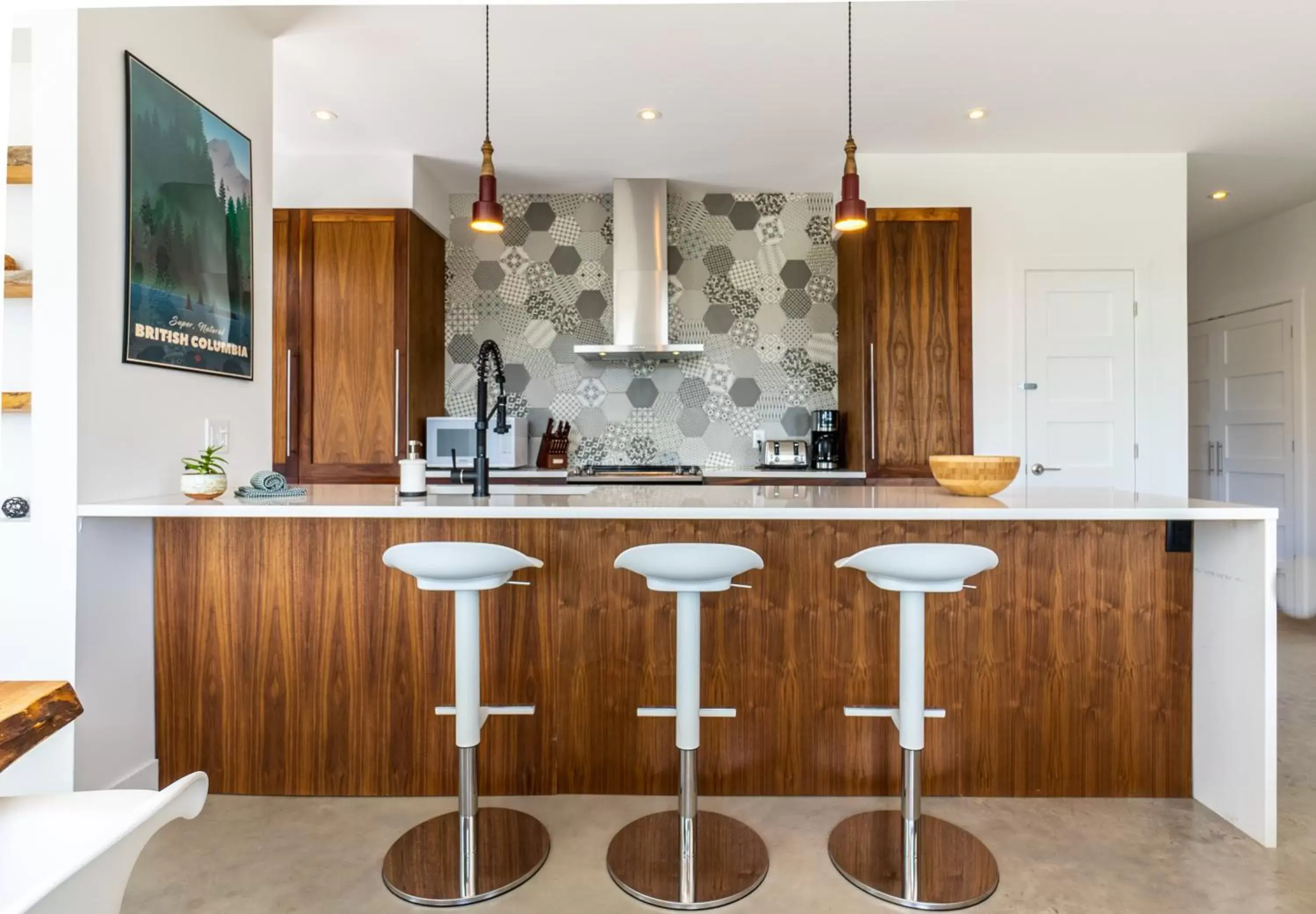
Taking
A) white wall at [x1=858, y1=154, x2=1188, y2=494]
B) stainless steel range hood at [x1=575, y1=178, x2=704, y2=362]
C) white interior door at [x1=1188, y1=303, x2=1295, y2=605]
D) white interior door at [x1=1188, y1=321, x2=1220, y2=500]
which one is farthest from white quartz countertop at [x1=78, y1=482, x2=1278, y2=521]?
white interior door at [x1=1188, y1=321, x2=1220, y2=500]

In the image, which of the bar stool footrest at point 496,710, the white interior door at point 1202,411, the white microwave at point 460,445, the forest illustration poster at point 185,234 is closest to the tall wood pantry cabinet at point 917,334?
the white microwave at point 460,445

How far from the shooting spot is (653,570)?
168cm

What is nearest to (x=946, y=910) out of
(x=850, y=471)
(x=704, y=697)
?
(x=704, y=697)

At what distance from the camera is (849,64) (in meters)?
2.85

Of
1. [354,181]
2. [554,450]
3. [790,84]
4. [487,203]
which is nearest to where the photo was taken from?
[487,203]

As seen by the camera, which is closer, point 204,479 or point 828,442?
point 204,479

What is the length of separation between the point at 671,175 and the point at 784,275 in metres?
0.91

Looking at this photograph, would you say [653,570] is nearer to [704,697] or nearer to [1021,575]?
[704,697]

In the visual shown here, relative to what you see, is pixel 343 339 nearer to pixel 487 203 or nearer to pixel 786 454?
pixel 487 203

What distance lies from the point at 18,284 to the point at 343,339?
1843 millimetres

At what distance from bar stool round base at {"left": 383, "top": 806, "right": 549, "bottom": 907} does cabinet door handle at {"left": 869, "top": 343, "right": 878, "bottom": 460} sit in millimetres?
2497

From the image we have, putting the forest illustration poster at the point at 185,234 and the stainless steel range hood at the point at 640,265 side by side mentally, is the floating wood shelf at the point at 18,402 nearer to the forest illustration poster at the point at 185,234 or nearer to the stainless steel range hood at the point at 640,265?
the forest illustration poster at the point at 185,234

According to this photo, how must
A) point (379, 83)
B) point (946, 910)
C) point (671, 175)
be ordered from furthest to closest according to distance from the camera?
point (671, 175) < point (379, 83) < point (946, 910)

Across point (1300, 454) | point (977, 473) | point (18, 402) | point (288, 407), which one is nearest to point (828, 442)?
point (977, 473)
